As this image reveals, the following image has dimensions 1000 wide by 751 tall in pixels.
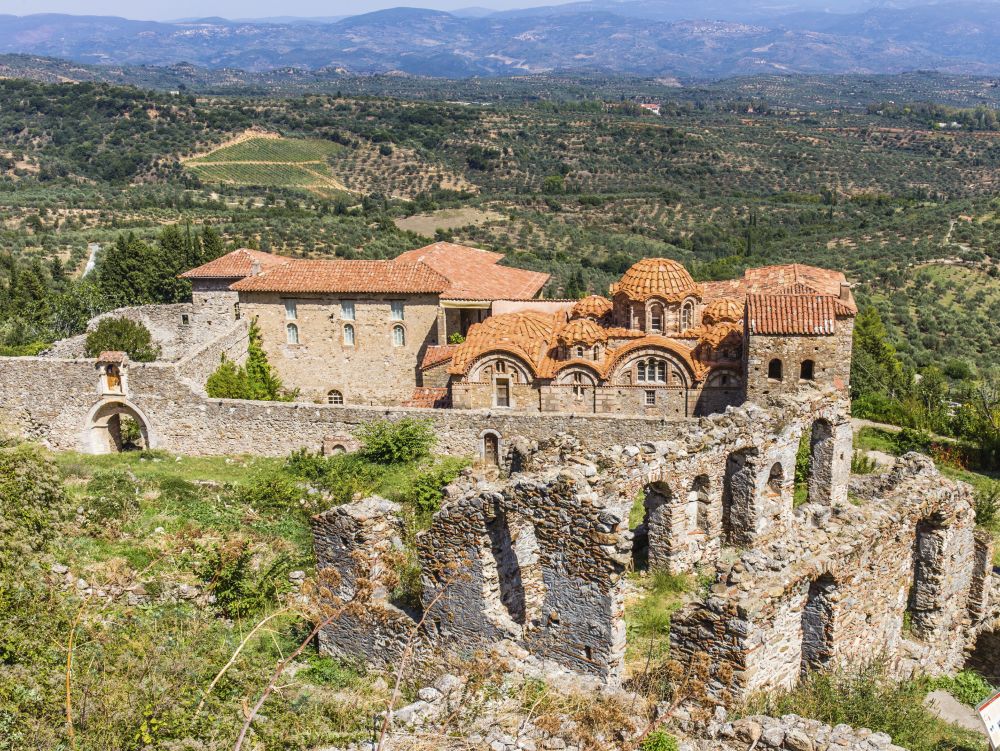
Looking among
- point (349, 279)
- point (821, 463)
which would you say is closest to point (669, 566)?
point (821, 463)

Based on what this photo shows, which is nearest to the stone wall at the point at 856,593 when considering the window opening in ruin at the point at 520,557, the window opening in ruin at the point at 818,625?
the window opening in ruin at the point at 818,625

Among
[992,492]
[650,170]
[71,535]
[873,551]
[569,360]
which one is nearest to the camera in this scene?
[873,551]

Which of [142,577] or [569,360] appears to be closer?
[142,577]

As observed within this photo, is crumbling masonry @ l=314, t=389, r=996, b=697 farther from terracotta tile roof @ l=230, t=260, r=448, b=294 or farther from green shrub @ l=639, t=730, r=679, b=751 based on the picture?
terracotta tile roof @ l=230, t=260, r=448, b=294

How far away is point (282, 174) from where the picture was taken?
11062 centimetres

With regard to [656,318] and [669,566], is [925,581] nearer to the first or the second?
[669,566]

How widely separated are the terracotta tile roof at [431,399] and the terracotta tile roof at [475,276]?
387 cm

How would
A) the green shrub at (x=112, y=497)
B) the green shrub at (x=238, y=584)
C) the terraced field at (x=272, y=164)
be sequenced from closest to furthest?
the green shrub at (x=238, y=584) → the green shrub at (x=112, y=497) → the terraced field at (x=272, y=164)

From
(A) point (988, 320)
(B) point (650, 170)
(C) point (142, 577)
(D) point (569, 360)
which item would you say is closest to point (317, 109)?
(B) point (650, 170)

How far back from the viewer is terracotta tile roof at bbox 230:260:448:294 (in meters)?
31.6

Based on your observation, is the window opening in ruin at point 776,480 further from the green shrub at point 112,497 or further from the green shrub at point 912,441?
the green shrub at point 112,497

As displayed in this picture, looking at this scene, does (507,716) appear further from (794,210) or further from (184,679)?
(794,210)

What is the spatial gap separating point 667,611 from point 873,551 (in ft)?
10.9

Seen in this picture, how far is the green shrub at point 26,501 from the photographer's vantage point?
12.4 meters
